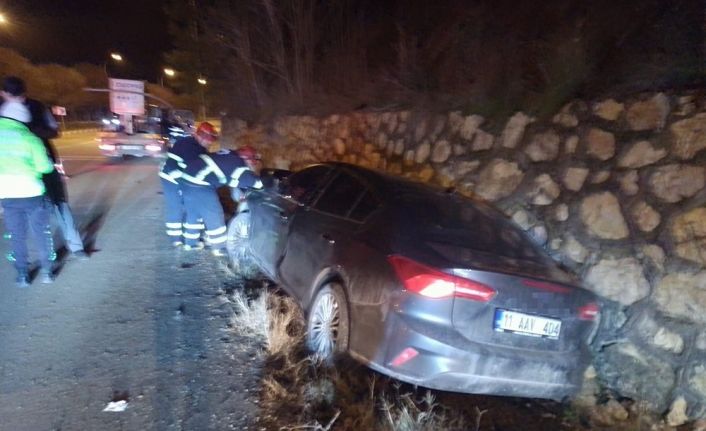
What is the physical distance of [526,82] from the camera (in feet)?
19.0

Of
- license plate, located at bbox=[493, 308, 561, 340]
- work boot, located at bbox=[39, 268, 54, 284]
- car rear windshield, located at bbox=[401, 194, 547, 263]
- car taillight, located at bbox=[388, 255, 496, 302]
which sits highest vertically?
car rear windshield, located at bbox=[401, 194, 547, 263]

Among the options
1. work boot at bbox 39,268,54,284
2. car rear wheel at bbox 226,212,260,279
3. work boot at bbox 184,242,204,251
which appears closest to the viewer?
work boot at bbox 39,268,54,284

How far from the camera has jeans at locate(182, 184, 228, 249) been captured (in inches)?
238

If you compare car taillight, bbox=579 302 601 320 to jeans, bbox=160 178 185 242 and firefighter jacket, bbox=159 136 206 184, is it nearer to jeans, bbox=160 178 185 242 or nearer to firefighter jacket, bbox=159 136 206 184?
firefighter jacket, bbox=159 136 206 184

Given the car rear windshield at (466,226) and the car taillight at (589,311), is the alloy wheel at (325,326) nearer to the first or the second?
the car rear windshield at (466,226)

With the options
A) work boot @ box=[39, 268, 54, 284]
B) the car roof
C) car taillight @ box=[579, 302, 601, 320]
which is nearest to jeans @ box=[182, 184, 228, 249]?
work boot @ box=[39, 268, 54, 284]

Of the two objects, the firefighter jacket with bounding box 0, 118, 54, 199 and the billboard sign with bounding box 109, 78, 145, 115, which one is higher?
the billboard sign with bounding box 109, 78, 145, 115

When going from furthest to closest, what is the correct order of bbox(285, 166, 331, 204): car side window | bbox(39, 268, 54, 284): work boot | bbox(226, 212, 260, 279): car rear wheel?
bbox(226, 212, 260, 279): car rear wheel, bbox(39, 268, 54, 284): work boot, bbox(285, 166, 331, 204): car side window

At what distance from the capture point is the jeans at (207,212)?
238 inches

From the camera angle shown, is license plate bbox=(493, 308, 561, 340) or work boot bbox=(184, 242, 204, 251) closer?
license plate bbox=(493, 308, 561, 340)

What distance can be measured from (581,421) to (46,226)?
197 inches

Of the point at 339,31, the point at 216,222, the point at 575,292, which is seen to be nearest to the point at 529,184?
the point at 575,292

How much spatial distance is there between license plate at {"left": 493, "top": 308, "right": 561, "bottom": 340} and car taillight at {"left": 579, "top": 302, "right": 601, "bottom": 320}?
203 millimetres

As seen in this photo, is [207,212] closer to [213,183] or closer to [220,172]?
[213,183]
